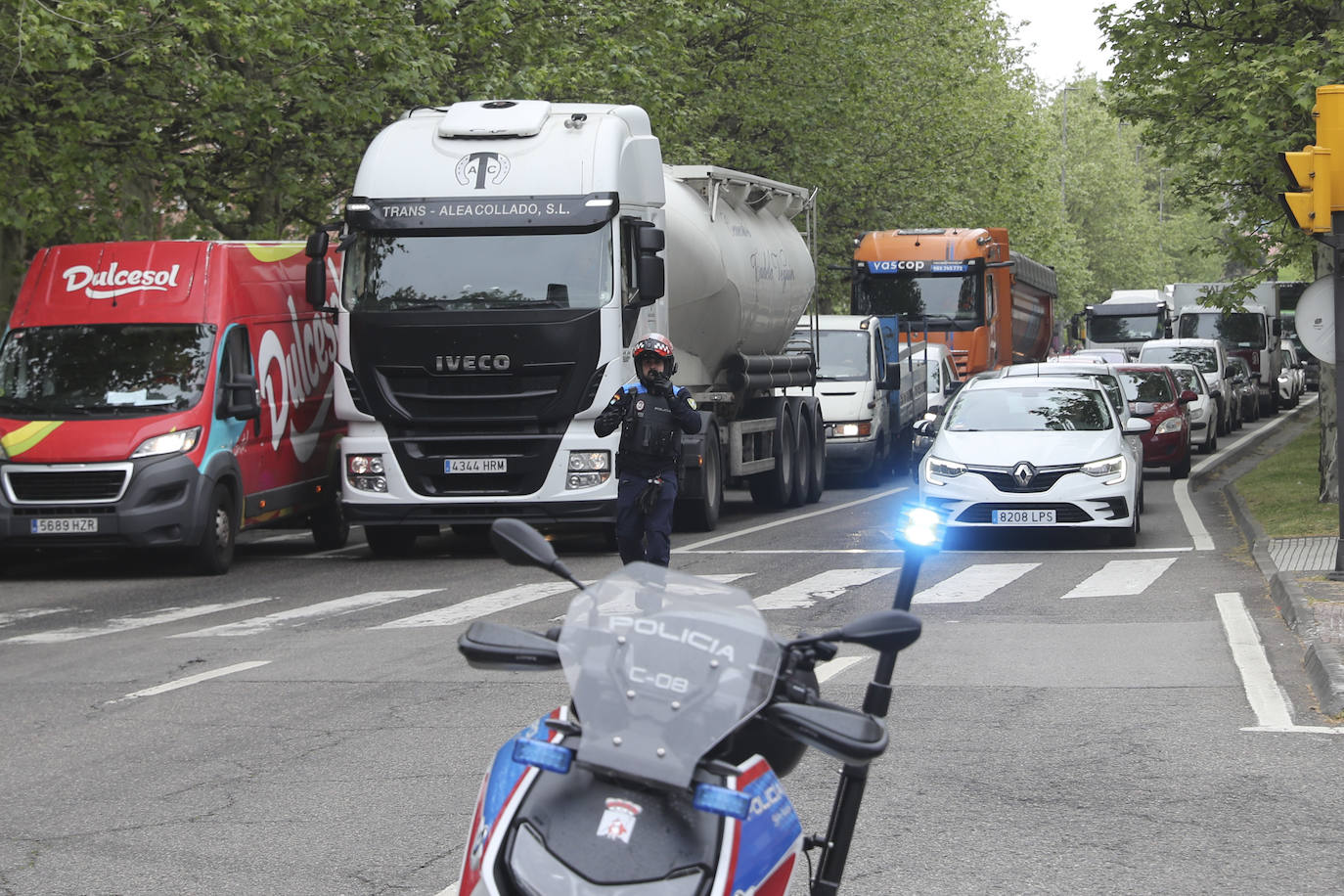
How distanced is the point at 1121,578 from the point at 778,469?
8164 millimetres

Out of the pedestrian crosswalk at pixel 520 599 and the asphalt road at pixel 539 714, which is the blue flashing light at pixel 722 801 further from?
the pedestrian crosswalk at pixel 520 599

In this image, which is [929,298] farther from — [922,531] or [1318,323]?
[922,531]

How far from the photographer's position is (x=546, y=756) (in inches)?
125

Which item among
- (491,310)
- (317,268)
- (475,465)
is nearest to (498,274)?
(491,310)

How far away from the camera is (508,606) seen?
42.9ft

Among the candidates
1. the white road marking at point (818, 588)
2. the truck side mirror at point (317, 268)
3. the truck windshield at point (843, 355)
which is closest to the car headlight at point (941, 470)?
the white road marking at point (818, 588)

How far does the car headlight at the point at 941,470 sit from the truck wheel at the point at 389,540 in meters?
4.87

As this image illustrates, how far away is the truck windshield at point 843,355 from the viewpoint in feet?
89.5

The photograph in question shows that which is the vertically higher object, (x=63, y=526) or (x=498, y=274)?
A: (x=498, y=274)

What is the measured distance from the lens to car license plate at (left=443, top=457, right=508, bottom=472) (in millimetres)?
16438

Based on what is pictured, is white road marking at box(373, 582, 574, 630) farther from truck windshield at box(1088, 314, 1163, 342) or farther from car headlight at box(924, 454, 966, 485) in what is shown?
truck windshield at box(1088, 314, 1163, 342)

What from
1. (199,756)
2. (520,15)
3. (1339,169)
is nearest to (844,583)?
(1339,169)

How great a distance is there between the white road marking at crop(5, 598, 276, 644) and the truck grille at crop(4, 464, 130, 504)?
2.06m

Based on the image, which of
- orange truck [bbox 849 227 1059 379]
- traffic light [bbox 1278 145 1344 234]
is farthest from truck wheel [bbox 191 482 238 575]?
orange truck [bbox 849 227 1059 379]
